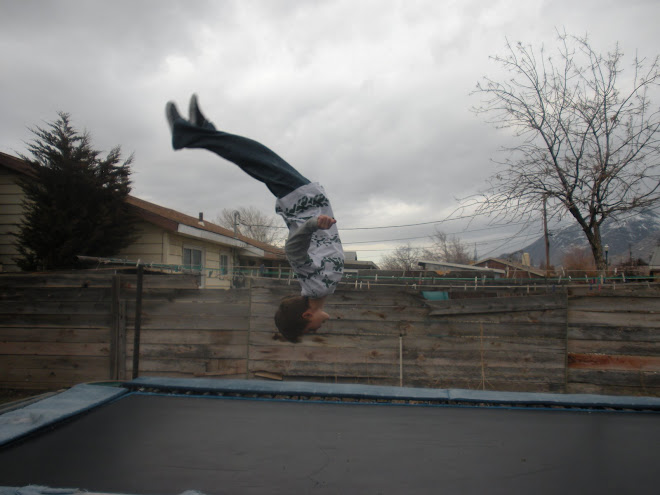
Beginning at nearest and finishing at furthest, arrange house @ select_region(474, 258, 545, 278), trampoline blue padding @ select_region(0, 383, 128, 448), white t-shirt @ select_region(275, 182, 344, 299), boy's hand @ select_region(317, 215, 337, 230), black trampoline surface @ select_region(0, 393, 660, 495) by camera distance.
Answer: black trampoline surface @ select_region(0, 393, 660, 495)
boy's hand @ select_region(317, 215, 337, 230)
trampoline blue padding @ select_region(0, 383, 128, 448)
white t-shirt @ select_region(275, 182, 344, 299)
house @ select_region(474, 258, 545, 278)

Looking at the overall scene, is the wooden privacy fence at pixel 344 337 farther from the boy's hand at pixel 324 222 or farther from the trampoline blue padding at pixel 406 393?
the boy's hand at pixel 324 222

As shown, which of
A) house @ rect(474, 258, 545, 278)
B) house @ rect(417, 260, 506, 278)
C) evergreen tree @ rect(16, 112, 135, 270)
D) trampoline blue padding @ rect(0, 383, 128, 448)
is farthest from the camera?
house @ rect(417, 260, 506, 278)

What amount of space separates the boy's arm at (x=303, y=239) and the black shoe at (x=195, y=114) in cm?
62

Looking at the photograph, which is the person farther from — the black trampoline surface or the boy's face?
the black trampoline surface

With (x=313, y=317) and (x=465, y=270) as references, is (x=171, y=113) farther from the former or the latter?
(x=465, y=270)

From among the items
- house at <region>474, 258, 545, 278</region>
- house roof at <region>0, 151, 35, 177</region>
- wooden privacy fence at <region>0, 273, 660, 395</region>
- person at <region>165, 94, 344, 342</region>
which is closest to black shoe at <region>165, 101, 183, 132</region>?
person at <region>165, 94, 344, 342</region>

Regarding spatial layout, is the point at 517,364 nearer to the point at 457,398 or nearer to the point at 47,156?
the point at 457,398

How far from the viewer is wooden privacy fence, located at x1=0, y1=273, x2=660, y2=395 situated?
324 cm

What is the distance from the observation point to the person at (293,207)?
5.97ft

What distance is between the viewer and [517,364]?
327cm

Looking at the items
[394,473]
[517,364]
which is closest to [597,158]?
[517,364]

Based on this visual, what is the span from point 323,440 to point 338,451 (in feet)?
0.51

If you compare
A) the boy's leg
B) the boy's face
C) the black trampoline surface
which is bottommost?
the black trampoline surface

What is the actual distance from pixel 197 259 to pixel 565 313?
4643mm
